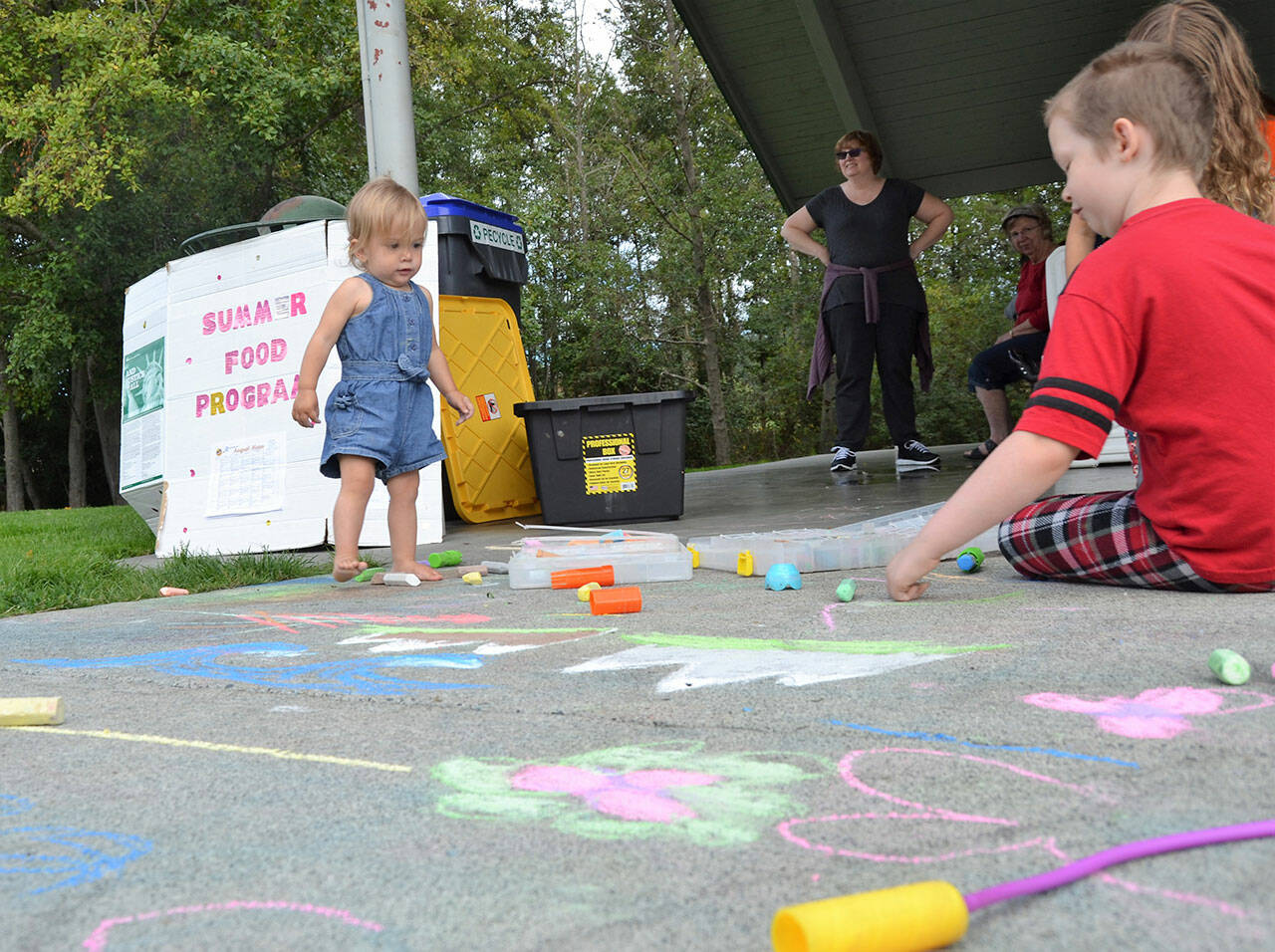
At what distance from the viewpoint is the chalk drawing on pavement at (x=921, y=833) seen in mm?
803

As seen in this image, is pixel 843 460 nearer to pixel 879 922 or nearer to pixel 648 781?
pixel 648 781

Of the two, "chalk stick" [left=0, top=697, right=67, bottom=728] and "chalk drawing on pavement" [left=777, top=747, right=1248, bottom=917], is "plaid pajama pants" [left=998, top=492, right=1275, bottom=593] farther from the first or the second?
"chalk stick" [left=0, top=697, right=67, bottom=728]

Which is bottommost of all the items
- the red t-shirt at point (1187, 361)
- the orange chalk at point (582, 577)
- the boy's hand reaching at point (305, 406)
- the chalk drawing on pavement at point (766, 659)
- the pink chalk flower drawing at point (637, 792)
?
the pink chalk flower drawing at point (637, 792)

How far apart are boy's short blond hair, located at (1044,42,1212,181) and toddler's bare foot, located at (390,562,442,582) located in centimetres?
A: 207

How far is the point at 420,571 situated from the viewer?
3166 mm

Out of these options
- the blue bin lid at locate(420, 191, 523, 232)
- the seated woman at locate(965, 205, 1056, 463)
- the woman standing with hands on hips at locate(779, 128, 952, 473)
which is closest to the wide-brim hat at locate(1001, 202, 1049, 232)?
the seated woman at locate(965, 205, 1056, 463)

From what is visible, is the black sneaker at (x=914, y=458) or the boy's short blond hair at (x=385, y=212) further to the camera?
the black sneaker at (x=914, y=458)

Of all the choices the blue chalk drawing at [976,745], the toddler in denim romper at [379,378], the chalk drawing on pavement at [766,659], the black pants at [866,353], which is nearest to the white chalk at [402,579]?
the toddler in denim romper at [379,378]

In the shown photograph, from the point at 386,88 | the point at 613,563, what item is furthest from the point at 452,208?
the point at 613,563

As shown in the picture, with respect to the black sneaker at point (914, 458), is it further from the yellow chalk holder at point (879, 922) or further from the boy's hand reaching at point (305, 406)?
the yellow chalk holder at point (879, 922)

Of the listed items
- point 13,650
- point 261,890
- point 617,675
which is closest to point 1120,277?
point 617,675

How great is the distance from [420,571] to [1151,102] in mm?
2243

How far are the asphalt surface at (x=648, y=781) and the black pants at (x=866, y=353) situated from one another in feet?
11.6

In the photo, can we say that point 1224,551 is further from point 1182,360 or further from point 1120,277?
point 1120,277
